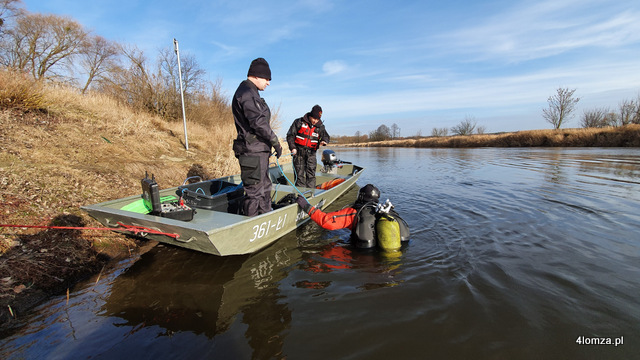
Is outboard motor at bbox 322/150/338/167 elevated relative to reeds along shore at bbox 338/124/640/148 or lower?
lower

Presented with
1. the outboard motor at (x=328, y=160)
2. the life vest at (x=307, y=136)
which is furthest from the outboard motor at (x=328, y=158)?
the life vest at (x=307, y=136)

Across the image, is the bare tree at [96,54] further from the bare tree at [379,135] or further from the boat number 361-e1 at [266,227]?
the bare tree at [379,135]

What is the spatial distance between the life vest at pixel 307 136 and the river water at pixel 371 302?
2324 mm

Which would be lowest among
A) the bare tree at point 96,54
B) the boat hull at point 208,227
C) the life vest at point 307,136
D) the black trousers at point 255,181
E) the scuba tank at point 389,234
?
the scuba tank at point 389,234

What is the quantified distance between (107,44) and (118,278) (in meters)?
25.0

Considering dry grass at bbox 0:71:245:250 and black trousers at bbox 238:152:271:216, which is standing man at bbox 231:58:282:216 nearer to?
black trousers at bbox 238:152:271:216

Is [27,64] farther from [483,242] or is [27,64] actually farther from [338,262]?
[483,242]

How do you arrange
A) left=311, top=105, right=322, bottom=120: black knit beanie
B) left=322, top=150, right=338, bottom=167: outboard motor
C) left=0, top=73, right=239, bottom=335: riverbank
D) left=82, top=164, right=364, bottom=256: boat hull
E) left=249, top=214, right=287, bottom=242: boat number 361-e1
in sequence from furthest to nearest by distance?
left=322, top=150, right=338, bottom=167: outboard motor < left=311, top=105, right=322, bottom=120: black knit beanie < left=249, top=214, right=287, bottom=242: boat number 361-e1 < left=0, top=73, right=239, bottom=335: riverbank < left=82, top=164, right=364, bottom=256: boat hull

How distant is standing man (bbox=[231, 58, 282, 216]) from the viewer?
3.44m

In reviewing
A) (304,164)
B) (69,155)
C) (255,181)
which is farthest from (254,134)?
(69,155)

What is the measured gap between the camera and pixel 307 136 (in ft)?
20.3

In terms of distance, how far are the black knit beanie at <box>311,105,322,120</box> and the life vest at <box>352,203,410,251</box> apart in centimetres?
287

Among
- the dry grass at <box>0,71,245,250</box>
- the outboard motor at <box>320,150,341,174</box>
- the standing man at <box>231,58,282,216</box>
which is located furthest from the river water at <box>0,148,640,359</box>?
the outboard motor at <box>320,150,341,174</box>

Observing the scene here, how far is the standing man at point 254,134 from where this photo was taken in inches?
135
